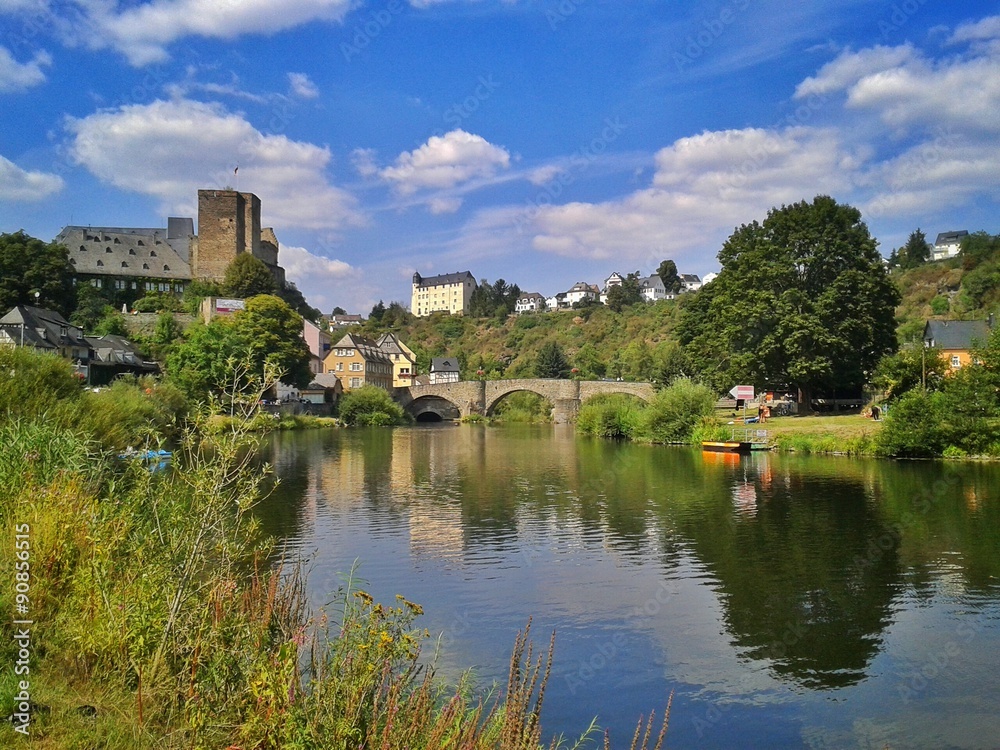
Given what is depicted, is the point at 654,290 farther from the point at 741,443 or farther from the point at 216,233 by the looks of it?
the point at 741,443

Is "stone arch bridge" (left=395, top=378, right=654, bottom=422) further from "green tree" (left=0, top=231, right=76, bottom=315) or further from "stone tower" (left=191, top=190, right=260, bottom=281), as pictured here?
"green tree" (left=0, top=231, right=76, bottom=315)

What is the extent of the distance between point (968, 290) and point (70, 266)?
96992 mm

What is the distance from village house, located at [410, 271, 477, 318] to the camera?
598 ft

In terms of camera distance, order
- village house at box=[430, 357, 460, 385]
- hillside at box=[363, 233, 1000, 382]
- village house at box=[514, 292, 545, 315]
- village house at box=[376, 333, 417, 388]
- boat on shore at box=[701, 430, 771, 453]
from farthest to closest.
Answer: village house at box=[514, 292, 545, 315]
village house at box=[430, 357, 460, 385]
village house at box=[376, 333, 417, 388]
hillside at box=[363, 233, 1000, 382]
boat on shore at box=[701, 430, 771, 453]

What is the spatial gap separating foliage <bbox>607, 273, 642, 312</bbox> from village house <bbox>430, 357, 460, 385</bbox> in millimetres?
43429

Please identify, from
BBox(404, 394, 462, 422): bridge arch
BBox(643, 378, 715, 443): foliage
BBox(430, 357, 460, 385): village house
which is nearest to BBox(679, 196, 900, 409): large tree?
BBox(643, 378, 715, 443): foliage

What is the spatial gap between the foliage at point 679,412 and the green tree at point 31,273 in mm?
58154

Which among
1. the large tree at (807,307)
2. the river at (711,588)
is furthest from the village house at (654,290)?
the river at (711,588)

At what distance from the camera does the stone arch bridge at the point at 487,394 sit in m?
88.4

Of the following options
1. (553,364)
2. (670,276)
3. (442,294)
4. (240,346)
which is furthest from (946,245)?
(240,346)

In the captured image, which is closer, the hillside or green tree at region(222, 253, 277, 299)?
the hillside

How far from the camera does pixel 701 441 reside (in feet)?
164

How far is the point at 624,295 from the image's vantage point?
508 ft

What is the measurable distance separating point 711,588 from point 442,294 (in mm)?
173021
